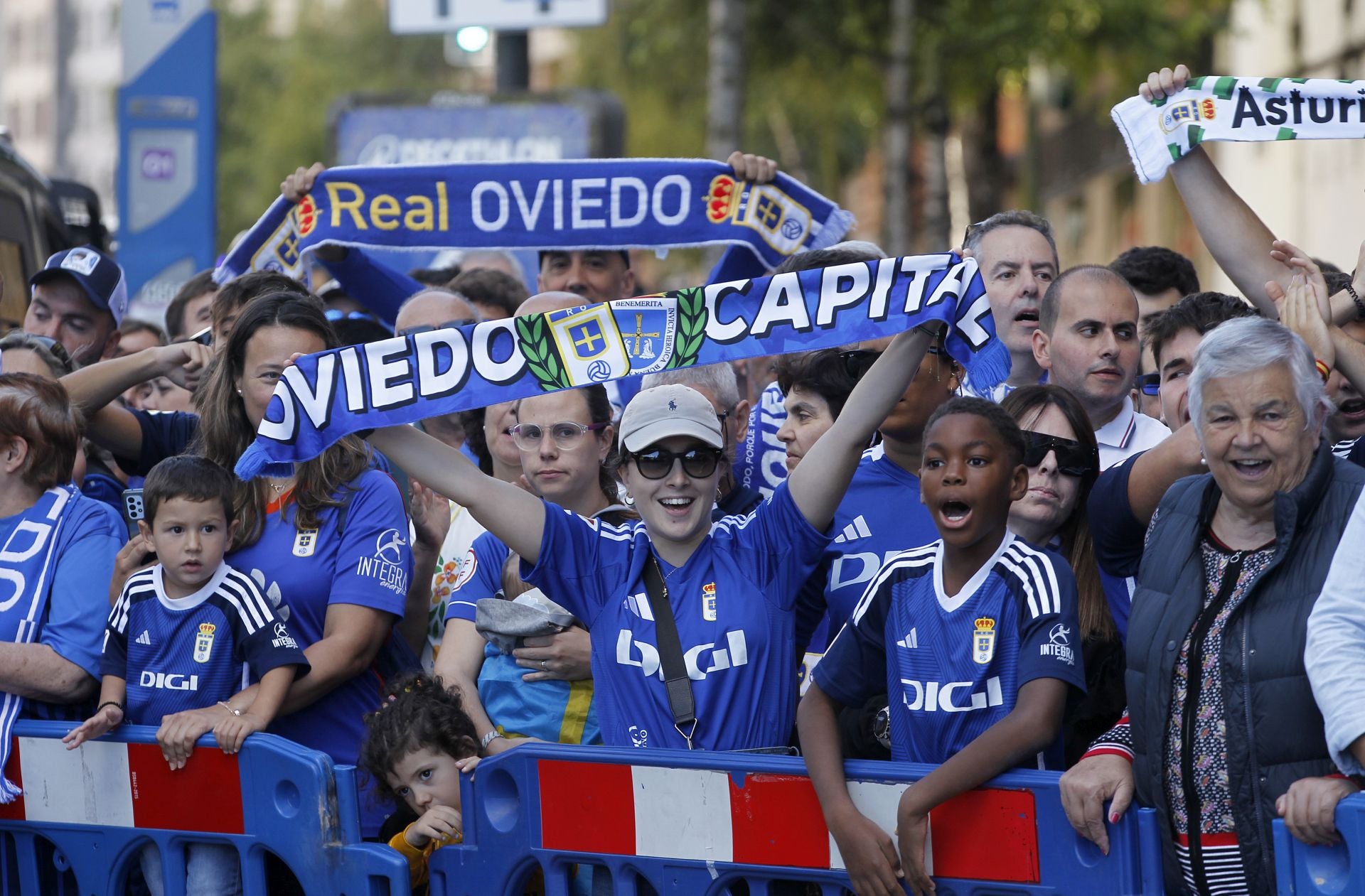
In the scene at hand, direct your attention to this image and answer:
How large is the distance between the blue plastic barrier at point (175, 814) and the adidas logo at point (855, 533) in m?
1.39

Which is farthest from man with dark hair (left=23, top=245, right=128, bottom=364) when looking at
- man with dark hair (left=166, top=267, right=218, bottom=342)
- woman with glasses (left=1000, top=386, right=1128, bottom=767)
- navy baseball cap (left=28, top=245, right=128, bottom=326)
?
woman with glasses (left=1000, top=386, right=1128, bottom=767)

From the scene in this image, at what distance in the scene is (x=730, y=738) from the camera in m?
4.14

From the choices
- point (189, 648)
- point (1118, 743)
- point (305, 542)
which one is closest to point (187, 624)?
point (189, 648)

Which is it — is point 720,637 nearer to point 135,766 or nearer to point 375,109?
point 135,766

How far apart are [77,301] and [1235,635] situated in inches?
188

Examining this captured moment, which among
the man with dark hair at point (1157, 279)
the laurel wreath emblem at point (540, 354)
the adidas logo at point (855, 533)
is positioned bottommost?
the adidas logo at point (855, 533)

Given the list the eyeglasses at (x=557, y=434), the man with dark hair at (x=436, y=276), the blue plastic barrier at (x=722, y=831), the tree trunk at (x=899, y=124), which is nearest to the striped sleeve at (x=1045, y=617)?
the blue plastic barrier at (x=722, y=831)

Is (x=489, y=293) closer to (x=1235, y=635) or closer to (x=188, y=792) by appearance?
(x=188, y=792)

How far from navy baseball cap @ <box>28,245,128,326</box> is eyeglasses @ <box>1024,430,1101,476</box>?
3780 mm

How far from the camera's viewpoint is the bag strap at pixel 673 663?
13.5 feet

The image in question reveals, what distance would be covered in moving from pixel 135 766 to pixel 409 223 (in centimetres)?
311

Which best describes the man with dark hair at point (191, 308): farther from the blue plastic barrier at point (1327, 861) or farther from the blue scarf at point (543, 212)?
the blue plastic barrier at point (1327, 861)

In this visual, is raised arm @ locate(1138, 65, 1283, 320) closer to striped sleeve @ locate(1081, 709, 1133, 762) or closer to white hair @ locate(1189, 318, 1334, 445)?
white hair @ locate(1189, 318, 1334, 445)

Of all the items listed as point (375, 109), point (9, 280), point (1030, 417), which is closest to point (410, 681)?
point (1030, 417)
